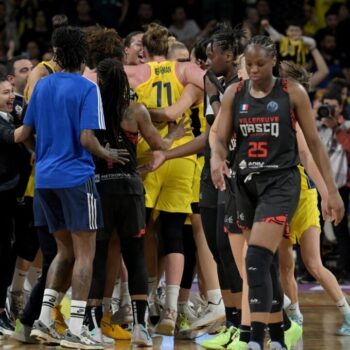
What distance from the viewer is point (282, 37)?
13.2m

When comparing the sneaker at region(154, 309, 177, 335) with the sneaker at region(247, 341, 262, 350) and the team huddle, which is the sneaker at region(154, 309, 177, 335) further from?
the sneaker at region(247, 341, 262, 350)

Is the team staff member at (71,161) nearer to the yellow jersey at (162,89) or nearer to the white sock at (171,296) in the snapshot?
the white sock at (171,296)

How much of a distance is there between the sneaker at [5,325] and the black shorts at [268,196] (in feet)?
6.99

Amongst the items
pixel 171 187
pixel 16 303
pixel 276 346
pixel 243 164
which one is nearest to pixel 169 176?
pixel 171 187

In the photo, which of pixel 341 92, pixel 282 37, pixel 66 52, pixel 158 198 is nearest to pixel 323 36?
pixel 282 37

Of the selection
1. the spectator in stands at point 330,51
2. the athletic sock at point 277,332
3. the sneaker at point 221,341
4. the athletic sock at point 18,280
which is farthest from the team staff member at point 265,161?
the spectator in stands at point 330,51

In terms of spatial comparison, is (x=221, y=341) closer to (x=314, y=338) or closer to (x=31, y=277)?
(x=314, y=338)

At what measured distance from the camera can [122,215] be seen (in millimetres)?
7180

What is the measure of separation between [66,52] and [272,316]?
2192 millimetres

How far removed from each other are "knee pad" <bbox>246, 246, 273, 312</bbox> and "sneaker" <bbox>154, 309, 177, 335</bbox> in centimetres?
173

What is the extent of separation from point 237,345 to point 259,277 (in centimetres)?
71

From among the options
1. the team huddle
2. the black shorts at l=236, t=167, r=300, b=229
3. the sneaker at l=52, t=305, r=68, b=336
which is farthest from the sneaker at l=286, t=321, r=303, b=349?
the sneaker at l=52, t=305, r=68, b=336

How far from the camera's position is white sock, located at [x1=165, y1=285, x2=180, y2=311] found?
7793 millimetres

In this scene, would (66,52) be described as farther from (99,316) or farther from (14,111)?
(99,316)
